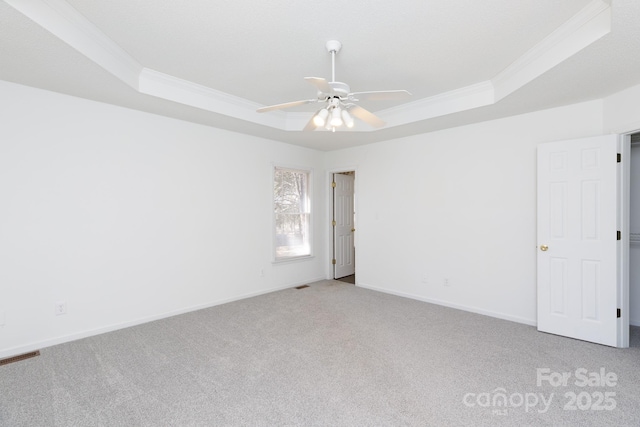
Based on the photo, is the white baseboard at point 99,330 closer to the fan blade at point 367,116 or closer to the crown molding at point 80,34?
the crown molding at point 80,34

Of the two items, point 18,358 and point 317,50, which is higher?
point 317,50

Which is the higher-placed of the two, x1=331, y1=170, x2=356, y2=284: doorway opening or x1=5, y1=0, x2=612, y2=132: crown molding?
x1=5, y1=0, x2=612, y2=132: crown molding

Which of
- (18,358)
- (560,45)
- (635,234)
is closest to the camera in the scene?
(560,45)

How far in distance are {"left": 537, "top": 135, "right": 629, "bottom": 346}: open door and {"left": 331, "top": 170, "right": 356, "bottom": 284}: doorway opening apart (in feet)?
10.2

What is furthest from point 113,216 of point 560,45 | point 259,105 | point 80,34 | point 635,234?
point 635,234

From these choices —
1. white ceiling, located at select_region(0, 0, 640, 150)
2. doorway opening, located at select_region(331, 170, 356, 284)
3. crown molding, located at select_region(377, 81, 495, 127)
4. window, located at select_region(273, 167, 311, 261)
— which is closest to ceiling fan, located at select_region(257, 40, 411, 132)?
white ceiling, located at select_region(0, 0, 640, 150)

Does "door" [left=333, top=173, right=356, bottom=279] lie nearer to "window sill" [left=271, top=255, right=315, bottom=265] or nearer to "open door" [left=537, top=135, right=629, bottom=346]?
"window sill" [left=271, top=255, right=315, bottom=265]

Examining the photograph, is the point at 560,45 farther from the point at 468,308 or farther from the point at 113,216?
the point at 113,216

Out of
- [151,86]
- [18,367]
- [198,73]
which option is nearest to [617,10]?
[198,73]

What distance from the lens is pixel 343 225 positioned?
6148 millimetres

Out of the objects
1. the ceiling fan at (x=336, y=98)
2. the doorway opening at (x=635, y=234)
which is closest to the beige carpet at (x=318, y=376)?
the doorway opening at (x=635, y=234)

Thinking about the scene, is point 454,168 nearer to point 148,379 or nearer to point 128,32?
point 128,32

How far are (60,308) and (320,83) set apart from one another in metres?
3.33

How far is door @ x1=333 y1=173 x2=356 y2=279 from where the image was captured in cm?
598
